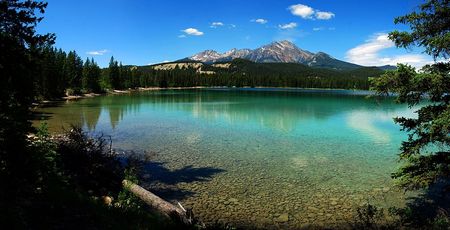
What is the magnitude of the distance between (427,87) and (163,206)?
11.7 m

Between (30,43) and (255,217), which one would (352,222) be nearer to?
(255,217)

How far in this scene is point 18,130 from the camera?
9336 mm

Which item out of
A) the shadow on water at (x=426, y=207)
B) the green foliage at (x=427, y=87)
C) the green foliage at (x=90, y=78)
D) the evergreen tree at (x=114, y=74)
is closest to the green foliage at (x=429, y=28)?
the green foliage at (x=427, y=87)

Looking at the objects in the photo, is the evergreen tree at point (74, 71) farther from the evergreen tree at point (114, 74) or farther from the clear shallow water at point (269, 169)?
the clear shallow water at point (269, 169)

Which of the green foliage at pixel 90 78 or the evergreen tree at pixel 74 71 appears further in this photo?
the green foliage at pixel 90 78

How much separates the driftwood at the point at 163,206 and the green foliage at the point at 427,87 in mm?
8999

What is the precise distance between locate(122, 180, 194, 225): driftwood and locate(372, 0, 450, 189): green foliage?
29.5 feet

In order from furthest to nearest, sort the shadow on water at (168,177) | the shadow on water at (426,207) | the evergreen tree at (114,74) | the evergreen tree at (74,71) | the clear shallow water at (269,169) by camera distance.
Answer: the evergreen tree at (114,74), the evergreen tree at (74,71), the shadow on water at (168,177), the clear shallow water at (269,169), the shadow on water at (426,207)

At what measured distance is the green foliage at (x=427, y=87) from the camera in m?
12.3

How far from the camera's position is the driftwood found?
12.8 m

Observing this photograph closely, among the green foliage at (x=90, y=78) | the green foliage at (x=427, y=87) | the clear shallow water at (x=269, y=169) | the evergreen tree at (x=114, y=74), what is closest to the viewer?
the green foliage at (x=427, y=87)

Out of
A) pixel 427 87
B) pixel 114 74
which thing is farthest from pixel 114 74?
pixel 427 87

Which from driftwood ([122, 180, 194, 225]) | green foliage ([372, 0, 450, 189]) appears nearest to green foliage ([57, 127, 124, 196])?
driftwood ([122, 180, 194, 225])

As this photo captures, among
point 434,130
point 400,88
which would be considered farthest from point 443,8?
point 434,130
